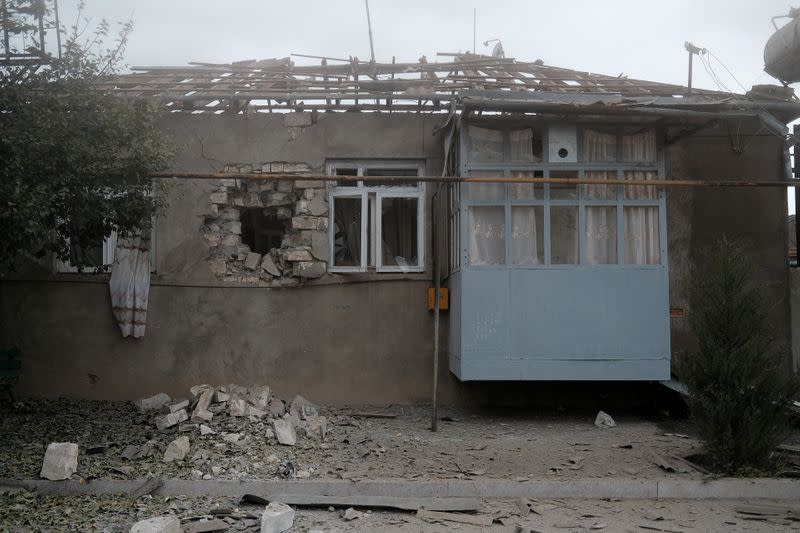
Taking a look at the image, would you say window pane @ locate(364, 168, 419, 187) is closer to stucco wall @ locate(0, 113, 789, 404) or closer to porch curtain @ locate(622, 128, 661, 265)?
stucco wall @ locate(0, 113, 789, 404)

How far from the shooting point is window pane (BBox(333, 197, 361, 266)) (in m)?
9.90

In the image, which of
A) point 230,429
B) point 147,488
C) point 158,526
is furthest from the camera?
point 230,429

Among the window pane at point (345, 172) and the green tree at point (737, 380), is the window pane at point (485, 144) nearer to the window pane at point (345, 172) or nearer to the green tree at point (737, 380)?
the window pane at point (345, 172)

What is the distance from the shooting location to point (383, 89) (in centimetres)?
956

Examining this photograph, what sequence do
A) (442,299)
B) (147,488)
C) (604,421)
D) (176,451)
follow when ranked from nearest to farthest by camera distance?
(147,488) < (176,451) < (604,421) < (442,299)

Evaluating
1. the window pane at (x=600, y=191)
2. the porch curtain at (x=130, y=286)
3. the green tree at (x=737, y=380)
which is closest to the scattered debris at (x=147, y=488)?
the porch curtain at (x=130, y=286)

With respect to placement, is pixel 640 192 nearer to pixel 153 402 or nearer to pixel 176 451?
pixel 176 451

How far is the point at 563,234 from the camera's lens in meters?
8.78

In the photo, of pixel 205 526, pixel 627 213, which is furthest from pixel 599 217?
pixel 205 526

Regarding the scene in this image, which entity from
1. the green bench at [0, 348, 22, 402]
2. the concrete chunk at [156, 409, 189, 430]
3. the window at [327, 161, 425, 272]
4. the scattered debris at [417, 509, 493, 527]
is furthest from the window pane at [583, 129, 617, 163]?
the green bench at [0, 348, 22, 402]

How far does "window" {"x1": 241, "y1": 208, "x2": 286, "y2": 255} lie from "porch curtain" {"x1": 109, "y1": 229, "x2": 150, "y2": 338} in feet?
4.77

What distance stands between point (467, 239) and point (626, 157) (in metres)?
2.34

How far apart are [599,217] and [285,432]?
4689mm

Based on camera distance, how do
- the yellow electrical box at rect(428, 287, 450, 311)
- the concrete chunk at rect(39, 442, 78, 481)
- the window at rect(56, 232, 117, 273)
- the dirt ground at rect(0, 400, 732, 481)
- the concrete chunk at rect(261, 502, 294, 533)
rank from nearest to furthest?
the concrete chunk at rect(261, 502, 294, 533)
the concrete chunk at rect(39, 442, 78, 481)
the dirt ground at rect(0, 400, 732, 481)
the yellow electrical box at rect(428, 287, 450, 311)
the window at rect(56, 232, 117, 273)
